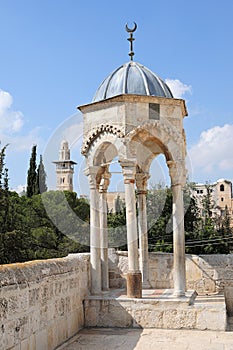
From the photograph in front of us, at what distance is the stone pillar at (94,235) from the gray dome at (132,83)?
155 cm

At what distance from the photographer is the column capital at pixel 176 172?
8492 mm

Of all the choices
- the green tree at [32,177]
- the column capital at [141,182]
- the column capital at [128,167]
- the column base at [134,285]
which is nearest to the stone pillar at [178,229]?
the column base at [134,285]

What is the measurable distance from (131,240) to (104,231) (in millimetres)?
1190

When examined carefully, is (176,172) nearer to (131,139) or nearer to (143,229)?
(131,139)

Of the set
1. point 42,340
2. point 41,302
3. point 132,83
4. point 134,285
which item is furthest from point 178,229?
point 42,340

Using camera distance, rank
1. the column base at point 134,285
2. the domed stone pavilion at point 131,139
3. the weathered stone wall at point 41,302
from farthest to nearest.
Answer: the domed stone pavilion at point 131,139
the column base at point 134,285
the weathered stone wall at point 41,302

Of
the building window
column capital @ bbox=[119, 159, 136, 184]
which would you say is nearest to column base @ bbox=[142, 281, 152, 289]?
column capital @ bbox=[119, 159, 136, 184]

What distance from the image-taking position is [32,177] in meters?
33.6

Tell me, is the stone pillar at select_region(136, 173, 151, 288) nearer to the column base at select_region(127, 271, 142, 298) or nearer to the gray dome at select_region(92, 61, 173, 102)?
the column base at select_region(127, 271, 142, 298)

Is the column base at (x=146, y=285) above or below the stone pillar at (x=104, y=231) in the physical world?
below

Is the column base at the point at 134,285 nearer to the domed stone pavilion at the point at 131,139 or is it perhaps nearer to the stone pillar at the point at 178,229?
the domed stone pavilion at the point at 131,139

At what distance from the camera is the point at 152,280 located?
9891 millimetres

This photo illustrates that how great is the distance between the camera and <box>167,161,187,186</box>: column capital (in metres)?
8.49

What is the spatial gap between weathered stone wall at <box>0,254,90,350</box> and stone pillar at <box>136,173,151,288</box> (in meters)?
1.95
